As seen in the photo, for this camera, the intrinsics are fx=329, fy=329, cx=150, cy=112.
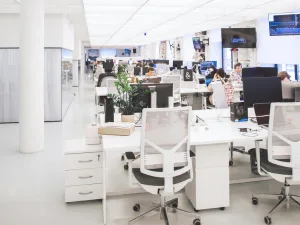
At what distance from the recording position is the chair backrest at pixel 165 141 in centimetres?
308

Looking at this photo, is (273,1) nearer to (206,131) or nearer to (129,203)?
(206,131)

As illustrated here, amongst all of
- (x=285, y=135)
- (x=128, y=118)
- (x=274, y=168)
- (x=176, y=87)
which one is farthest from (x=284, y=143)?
(x=176, y=87)

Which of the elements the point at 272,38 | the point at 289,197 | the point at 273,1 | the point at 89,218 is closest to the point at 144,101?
the point at 89,218

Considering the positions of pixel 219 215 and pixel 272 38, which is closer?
pixel 219 215

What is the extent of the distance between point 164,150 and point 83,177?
1.28 metres

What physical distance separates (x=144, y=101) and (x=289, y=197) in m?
2.11

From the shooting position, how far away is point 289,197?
3748mm

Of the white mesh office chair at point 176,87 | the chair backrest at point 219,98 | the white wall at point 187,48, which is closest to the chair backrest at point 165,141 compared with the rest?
the chair backrest at point 219,98

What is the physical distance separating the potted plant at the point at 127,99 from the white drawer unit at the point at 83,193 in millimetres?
955

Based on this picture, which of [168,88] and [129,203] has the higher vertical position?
[168,88]

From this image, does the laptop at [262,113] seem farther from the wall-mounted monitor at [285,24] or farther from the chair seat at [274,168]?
the wall-mounted monitor at [285,24]

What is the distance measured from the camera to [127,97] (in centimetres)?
433

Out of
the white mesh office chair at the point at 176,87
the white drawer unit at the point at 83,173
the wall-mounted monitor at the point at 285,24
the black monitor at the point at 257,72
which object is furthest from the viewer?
the wall-mounted monitor at the point at 285,24

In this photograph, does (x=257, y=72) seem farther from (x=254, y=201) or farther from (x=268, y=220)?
(x=268, y=220)
